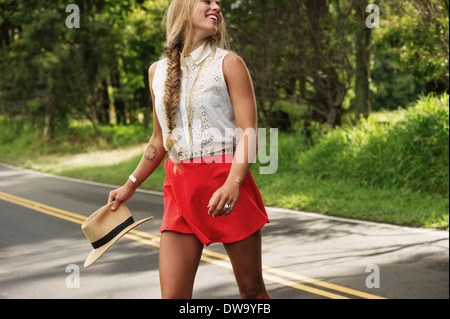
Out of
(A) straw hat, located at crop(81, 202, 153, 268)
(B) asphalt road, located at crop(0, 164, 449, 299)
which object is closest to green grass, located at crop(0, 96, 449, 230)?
(B) asphalt road, located at crop(0, 164, 449, 299)

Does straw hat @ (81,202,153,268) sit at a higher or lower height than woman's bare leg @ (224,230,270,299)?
higher

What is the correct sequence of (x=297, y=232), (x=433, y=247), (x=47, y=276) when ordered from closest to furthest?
(x=47, y=276) < (x=433, y=247) < (x=297, y=232)

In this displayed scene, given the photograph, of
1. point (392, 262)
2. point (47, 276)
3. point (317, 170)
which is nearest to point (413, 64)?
point (317, 170)

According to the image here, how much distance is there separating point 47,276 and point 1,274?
5.28 meters

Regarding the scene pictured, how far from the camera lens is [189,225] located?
159 cm

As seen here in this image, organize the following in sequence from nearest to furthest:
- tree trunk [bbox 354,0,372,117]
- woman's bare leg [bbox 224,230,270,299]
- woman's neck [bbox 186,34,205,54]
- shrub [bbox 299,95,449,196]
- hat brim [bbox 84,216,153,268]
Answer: hat brim [bbox 84,216,153,268] < woman's neck [bbox 186,34,205,54] < woman's bare leg [bbox 224,230,270,299] < shrub [bbox 299,95,449,196] < tree trunk [bbox 354,0,372,117]

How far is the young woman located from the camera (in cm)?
141

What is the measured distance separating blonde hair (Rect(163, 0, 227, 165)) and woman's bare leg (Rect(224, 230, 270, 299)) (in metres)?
0.36

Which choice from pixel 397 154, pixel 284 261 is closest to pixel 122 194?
pixel 284 261

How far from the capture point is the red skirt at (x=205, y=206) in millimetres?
1527

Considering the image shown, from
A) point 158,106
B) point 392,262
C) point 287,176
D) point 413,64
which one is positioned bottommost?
point 392,262

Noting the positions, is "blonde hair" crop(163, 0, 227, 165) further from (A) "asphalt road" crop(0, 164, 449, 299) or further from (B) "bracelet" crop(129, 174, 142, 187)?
(A) "asphalt road" crop(0, 164, 449, 299)

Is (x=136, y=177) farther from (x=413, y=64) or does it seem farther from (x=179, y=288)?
(x=413, y=64)

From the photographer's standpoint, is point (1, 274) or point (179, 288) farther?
point (179, 288)
